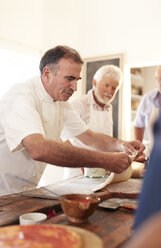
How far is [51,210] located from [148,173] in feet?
2.87

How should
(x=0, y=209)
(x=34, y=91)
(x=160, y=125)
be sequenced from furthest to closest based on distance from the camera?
(x=34, y=91) → (x=0, y=209) → (x=160, y=125)

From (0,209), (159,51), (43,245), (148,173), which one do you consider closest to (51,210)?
(0,209)

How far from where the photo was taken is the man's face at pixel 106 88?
329 centimetres

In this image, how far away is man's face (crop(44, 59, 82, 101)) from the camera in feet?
6.54

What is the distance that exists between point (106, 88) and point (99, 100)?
0.59 ft

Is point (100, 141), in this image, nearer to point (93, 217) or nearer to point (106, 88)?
point (106, 88)

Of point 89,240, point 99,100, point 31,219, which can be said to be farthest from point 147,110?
point 89,240

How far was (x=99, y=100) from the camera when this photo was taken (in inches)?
134

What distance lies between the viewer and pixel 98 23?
455 cm

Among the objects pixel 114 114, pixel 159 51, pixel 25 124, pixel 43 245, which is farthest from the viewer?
pixel 114 114

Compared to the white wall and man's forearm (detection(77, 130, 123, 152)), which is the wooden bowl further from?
the white wall

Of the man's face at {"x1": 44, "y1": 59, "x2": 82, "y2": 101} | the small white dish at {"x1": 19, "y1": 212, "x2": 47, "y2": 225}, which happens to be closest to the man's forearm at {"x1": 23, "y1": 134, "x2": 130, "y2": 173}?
the small white dish at {"x1": 19, "y1": 212, "x2": 47, "y2": 225}

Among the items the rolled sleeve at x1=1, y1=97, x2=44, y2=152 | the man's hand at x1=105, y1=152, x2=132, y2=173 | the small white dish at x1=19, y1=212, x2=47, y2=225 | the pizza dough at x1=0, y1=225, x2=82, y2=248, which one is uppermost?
the rolled sleeve at x1=1, y1=97, x2=44, y2=152

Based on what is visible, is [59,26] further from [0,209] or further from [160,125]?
[160,125]
